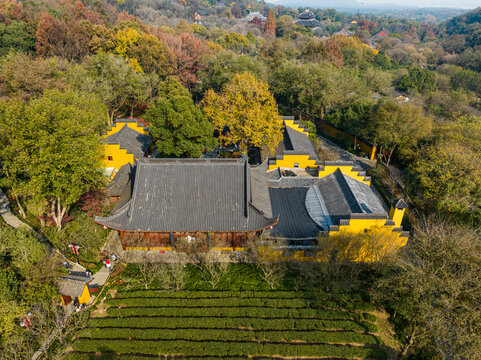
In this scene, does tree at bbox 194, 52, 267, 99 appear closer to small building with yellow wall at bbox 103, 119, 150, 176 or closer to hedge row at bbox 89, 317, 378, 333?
small building with yellow wall at bbox 103, 119, 150, 176

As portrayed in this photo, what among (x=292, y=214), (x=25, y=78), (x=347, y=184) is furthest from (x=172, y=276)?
(x=25, y=78)

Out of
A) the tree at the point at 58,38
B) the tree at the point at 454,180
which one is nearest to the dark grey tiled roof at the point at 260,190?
the tree at the point at 454,180

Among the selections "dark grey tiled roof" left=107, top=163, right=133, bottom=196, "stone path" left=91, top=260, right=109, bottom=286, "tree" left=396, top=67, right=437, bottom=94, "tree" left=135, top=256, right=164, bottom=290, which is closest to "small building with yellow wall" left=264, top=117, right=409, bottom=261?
"tree" left=135, top=256, right=164, bottom=290

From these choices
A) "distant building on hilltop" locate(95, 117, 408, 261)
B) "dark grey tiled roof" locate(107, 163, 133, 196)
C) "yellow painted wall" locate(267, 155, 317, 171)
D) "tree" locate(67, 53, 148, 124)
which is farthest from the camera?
"tree" locate(67, 53, 148, 124)

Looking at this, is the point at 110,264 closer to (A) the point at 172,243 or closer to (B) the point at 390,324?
(A) the point at 172,243

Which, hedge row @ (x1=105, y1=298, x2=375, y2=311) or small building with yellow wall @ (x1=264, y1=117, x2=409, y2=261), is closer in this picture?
hedge row @ (x1=105, y1=298, x2=375, y2=311)

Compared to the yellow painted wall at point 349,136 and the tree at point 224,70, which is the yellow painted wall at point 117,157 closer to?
the tree at point 224,70
